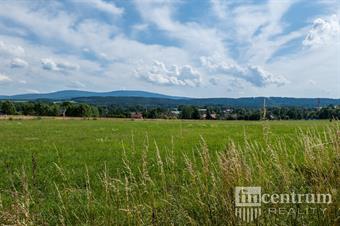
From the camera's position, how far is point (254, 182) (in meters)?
4.57

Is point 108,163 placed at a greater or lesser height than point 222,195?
lesser

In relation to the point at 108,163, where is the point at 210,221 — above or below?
above

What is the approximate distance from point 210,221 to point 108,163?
8.52 m

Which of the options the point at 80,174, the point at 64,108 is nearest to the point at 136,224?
the point at 80,174

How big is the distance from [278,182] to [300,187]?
34cm

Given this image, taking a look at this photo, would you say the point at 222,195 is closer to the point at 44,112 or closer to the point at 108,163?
the point at 108,163

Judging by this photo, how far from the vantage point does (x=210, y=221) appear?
4.10 m

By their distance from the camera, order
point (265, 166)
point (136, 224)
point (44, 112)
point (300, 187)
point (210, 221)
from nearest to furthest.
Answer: point (210, 221) < point (136, 224) < point (300, 187) < point (265, 166) < point (44, 112)

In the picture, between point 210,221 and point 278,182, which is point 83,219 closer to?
point 210,221

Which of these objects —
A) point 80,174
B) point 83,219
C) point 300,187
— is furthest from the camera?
point 80,174

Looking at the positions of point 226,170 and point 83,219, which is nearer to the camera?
point 226,170

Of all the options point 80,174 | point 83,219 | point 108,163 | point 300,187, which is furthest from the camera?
point 108,163

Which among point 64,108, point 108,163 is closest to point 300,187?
point 108,163

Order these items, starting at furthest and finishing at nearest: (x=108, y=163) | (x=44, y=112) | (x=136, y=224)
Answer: (x=44, y=112), (x=108, y=163), (x=136, y=224)
